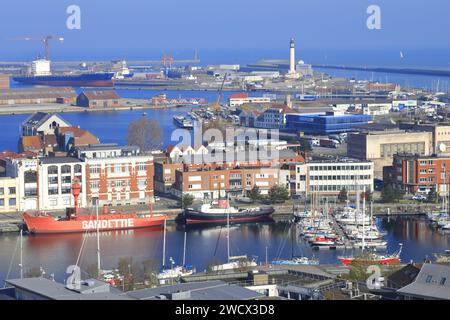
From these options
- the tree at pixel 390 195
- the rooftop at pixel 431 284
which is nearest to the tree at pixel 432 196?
the tree at pixel 390 195

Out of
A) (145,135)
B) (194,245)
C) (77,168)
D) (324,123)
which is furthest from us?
(324,123)

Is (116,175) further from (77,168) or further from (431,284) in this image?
(431,284)

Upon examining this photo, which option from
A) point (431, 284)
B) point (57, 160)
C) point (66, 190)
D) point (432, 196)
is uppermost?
point (431, 284)

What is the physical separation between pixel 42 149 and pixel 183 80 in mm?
23528

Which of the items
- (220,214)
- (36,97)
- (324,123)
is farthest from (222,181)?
(36,97)

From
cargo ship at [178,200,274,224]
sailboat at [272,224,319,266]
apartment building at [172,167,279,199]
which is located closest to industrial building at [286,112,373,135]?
apartment building at [172,167,279,199]

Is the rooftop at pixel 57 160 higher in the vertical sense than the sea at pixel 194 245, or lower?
higher

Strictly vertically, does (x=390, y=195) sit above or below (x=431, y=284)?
below

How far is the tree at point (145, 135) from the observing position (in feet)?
49.0

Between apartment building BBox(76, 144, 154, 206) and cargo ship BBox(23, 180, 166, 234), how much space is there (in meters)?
0.75

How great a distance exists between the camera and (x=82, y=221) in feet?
34.6

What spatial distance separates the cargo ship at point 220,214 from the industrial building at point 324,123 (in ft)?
22.5

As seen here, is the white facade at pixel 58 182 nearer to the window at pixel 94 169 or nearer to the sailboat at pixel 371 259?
the window at pixel 94 169

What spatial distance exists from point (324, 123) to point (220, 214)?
7373 millimetres
